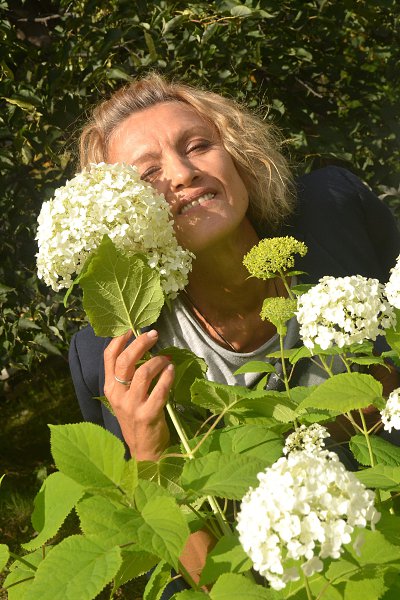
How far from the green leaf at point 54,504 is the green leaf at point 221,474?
14 centimetres

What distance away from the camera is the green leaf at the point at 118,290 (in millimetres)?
1276

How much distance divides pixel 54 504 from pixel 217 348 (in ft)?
3.87

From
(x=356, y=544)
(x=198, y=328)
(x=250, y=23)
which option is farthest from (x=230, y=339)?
(x=250, y=23)

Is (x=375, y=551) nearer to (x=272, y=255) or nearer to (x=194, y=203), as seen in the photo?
(x=272, y=255)

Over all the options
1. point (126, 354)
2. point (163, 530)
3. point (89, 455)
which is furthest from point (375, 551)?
point (126, 354)

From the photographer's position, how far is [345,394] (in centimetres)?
114

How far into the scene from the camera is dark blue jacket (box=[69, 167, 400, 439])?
2.29 m

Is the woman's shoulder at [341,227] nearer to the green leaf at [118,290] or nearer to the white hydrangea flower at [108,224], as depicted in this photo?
the white hydrangea flower at [108,224]

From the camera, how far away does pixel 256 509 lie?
2.79 ft

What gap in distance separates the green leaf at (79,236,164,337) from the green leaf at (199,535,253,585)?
17.2 inches

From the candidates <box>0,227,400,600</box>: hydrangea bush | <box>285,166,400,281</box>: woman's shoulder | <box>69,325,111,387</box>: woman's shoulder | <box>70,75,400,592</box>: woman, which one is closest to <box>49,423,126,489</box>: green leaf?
<box>0,227,400,600</box>: hydrangea bush

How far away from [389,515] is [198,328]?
1.26m

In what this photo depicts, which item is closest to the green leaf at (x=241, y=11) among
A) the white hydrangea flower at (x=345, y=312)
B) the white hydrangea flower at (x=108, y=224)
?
the white hydrangea flower at (x=108, y=224)

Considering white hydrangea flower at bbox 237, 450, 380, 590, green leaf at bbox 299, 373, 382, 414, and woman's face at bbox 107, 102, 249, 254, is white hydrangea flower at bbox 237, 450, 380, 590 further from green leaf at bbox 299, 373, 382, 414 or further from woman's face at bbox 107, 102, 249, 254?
woman's face at bbox 107, 102, 249, 254
